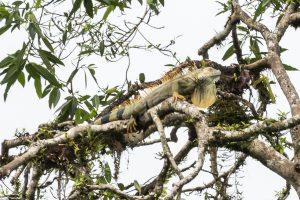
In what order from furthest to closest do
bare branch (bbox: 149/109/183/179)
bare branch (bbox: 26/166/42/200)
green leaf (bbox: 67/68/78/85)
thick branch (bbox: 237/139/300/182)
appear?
green leaf (bbox: 67/68/78/85)
bare branch (bbox: 26/166/42/200)
thick branch (bbox: 237/139/300/182)
bare branch (bbox: 149/109/183/179)

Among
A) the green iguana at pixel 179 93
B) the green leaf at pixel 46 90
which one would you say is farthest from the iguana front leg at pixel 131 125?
the green leaf at pixel 46 90

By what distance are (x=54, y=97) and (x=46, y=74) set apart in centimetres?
103

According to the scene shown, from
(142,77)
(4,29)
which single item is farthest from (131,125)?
(4,29)

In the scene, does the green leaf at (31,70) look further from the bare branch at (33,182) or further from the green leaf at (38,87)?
the bare branch at (33,182)

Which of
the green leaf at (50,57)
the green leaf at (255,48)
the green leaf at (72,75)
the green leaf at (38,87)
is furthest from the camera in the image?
the green leaf at (255,48)

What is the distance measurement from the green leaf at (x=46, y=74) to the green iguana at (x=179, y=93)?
920mm

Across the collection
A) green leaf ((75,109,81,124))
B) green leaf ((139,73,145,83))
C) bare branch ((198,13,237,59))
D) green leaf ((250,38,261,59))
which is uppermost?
bare branch ((198,13,237,59))

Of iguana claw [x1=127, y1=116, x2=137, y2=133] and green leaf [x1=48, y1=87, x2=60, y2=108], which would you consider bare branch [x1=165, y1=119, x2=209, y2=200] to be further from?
green leaf [x1=48, y1=87, x2=60, y2=108]

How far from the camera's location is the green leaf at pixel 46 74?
4.00m

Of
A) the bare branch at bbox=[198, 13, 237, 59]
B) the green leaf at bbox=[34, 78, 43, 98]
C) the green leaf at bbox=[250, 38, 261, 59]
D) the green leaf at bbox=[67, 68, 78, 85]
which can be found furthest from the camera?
the bare branch at bbox=[198, 13, 237, 59]

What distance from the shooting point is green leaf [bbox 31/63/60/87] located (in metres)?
4.00

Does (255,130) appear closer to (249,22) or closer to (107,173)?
(107,173)

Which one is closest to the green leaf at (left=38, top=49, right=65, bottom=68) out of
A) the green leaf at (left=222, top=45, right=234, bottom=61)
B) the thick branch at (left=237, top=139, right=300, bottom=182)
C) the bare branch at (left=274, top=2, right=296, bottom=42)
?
the thick branch at (left=237, top=139, right=300, bottom=182)

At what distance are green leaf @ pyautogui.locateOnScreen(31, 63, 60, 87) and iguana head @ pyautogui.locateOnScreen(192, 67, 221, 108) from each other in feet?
4.35
